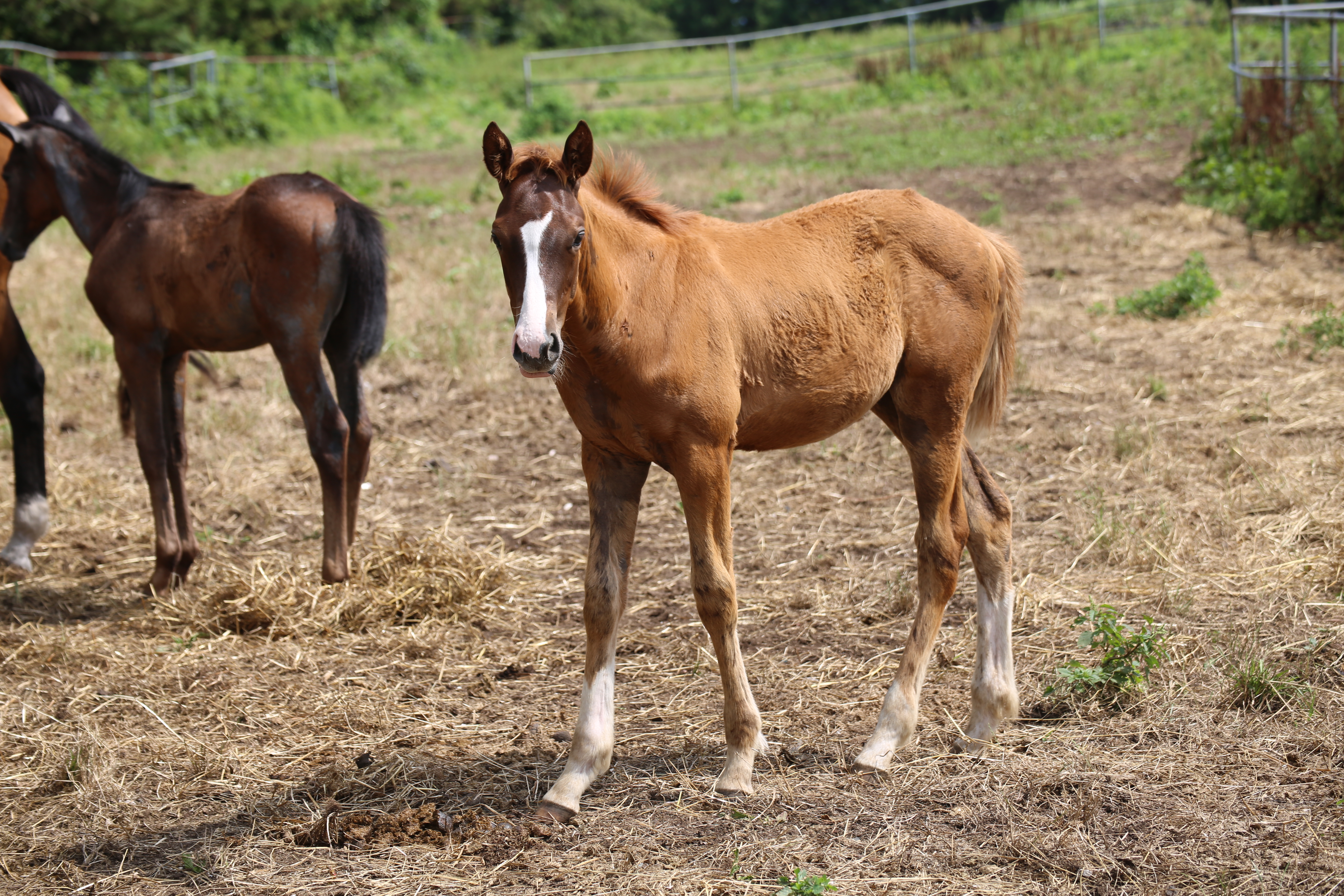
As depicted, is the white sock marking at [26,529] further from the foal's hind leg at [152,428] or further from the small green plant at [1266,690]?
the small green plant at [1266,690]

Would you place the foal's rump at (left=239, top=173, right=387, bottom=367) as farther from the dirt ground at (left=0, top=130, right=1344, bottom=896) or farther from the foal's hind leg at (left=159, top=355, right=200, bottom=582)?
the dirt ground at (left=0, top=130, right=1344, bottom=896)

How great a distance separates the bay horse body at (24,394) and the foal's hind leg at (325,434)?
1773 millimetres

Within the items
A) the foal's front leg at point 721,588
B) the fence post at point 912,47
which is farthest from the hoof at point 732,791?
the fence post at point 912,47

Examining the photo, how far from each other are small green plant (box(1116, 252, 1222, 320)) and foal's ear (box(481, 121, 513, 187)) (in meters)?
6.81

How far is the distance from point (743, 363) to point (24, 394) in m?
4.62

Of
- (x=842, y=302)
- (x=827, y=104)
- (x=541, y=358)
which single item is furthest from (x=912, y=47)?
(x=541, y=358)

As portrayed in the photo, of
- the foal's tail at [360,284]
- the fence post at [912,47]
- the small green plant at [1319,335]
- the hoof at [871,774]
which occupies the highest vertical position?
the fence post at [912,47]

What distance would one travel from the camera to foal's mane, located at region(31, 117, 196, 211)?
557 centimetres

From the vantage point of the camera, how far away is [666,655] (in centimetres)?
456

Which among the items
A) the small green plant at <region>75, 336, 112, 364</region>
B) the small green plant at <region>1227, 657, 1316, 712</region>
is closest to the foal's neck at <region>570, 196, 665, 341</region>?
the small green plant at <region>1227, 657, 1316, 712</region>

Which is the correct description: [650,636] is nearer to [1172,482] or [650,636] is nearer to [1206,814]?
[1206,814]

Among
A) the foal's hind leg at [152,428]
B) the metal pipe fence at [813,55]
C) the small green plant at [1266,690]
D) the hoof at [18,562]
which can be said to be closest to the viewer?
the small green plant at [1266,690]

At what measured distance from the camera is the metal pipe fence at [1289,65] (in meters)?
10.5

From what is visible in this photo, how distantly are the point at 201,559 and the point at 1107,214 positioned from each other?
32.0 feet
